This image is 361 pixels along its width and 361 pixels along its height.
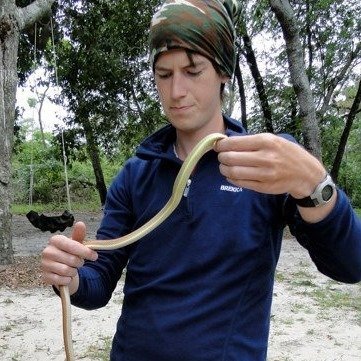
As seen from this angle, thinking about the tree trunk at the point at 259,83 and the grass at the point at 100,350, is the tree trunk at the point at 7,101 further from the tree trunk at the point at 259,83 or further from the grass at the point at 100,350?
the tree trunk at the point at 259,83

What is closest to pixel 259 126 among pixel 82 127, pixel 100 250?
pixel 82 127

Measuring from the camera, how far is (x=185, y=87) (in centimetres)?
143

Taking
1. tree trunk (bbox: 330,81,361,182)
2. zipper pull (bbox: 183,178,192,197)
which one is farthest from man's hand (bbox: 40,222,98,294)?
tree trunk (bbox: 330,81,361,182)

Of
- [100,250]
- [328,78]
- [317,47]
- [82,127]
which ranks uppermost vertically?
[317,47]

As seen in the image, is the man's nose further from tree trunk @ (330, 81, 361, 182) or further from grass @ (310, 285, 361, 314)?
tree trunk @ (330, 81, 361, 182)

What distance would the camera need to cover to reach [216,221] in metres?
1.39

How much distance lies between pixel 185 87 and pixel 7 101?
18.9 ft

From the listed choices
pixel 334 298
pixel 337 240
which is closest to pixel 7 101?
pixel 334 298

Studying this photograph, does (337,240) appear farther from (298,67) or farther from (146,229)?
(298,67)

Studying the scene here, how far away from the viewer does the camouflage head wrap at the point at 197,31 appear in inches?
56.6

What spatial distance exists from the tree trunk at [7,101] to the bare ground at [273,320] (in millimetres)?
452

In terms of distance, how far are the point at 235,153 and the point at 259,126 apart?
46.9ft

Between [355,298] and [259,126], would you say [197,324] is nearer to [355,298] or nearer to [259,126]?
[355,298]

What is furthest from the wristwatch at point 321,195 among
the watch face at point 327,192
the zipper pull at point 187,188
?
the zipper pull at point 187,188
